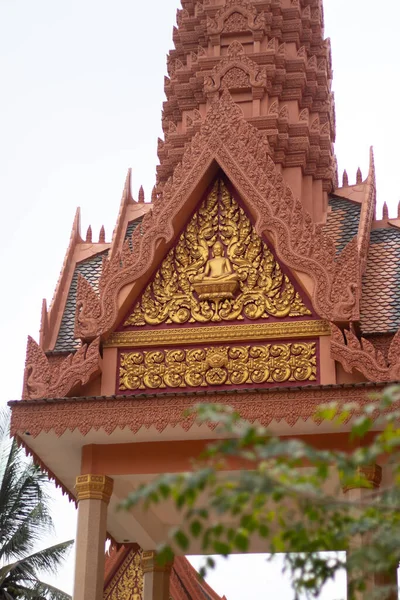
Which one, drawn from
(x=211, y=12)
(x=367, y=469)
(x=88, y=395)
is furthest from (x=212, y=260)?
(x=211, y=12)

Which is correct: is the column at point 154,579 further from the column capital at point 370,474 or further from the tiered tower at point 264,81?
the tiered tower at point 264,81

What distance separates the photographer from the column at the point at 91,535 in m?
13.2

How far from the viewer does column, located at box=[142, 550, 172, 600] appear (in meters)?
16.7

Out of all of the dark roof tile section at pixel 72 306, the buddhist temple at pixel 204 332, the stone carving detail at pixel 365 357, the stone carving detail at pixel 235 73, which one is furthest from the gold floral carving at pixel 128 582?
the stone carving detail at pixel 235 73

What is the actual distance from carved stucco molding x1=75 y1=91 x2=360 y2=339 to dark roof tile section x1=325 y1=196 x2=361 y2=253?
1.42 m

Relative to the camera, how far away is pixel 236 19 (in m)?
17.4

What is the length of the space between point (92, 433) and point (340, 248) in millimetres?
4056

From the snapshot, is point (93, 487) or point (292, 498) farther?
point (93, 487)

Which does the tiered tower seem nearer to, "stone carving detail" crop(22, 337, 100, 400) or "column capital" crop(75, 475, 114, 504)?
"stone carving detail" crop(22, 337, 100, 400)

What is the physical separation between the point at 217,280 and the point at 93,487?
277 cm

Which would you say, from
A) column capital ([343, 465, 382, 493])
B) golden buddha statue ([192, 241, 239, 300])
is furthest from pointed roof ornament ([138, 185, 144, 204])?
column capital ([343, 465, 382, 493])

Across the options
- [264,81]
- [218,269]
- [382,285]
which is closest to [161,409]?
[218,269]

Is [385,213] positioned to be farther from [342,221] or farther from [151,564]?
[151,564]

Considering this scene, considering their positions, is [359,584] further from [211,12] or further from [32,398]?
[211,12]
